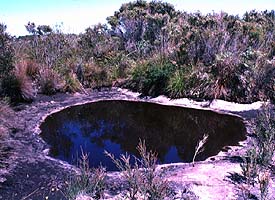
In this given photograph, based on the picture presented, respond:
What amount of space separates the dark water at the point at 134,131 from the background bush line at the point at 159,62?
1.57m

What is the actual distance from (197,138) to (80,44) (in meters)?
10.7

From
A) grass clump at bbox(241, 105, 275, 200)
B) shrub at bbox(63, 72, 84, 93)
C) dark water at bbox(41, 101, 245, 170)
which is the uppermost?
shrub at bbox(63, 72, 84, 93)

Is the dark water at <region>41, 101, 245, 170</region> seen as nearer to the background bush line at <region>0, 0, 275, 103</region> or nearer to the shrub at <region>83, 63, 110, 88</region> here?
the background bush line at <region>0, 0, 275, 103</region>

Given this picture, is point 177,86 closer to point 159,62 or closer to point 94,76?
point 159,62

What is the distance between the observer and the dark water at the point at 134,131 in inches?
348

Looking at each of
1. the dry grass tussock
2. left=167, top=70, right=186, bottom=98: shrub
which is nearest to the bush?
left=167, top=70, right=186, bottom=98: shrub

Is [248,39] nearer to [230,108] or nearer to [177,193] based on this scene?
[230,108]

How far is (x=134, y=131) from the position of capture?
A: 1023 cm

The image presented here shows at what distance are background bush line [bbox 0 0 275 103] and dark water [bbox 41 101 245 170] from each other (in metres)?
1.57

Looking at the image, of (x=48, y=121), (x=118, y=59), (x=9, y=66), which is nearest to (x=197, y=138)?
(x=48, y=121)

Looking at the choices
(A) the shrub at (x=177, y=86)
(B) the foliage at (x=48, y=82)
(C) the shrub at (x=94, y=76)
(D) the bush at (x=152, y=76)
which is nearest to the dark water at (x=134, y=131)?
(A) the shrub at (x=177, y=86)

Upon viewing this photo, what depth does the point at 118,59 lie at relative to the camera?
1675cm

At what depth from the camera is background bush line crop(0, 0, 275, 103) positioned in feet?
42.8

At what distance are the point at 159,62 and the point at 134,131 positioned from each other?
5.29 m
